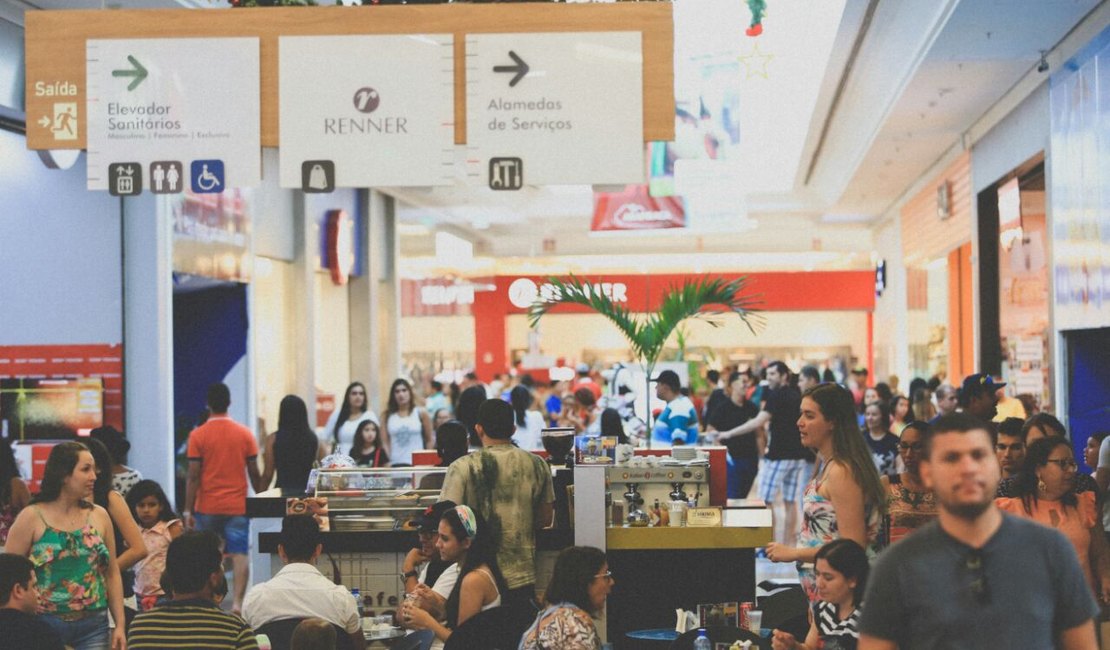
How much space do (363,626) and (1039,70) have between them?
636cm

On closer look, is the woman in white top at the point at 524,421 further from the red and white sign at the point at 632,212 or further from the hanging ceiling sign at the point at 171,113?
the red and white sign at the point at 632,212

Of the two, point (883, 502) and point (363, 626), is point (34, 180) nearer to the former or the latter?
point (363, 626)

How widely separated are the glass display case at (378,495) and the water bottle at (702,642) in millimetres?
2145

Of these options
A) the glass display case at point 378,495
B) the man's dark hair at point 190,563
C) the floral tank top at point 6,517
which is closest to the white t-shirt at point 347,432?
the glass display case at point 378,495

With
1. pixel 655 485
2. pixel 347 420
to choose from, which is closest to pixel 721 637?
pixel 655 485

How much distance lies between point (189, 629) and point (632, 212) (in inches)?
496

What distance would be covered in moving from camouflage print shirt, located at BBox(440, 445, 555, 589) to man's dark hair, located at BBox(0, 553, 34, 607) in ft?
6.49

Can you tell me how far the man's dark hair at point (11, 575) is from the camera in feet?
12.8

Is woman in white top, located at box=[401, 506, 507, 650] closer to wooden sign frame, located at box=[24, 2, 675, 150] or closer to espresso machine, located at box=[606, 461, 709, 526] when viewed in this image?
espresso machine, located at box=[606, 461, 709, 526]

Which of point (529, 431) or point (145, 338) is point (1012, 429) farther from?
point (145, 338)

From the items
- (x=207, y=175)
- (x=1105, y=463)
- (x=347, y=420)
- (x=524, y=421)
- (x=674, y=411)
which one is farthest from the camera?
(x=674, y=411)

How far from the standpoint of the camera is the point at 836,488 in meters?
4.52

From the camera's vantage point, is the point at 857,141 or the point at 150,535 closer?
the point at 150,535

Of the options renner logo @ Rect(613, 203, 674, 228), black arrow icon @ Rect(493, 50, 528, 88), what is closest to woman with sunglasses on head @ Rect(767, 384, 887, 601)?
black arrow icon @ Rect(493, 50, 528, 88)
